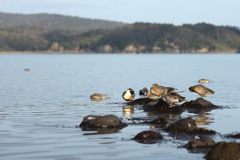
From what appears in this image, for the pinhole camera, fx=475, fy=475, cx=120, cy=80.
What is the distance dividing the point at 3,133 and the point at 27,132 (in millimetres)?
892

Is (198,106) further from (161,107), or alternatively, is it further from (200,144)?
(200,144)

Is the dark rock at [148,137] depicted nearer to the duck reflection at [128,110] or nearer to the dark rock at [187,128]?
the dark rock at [187,128]

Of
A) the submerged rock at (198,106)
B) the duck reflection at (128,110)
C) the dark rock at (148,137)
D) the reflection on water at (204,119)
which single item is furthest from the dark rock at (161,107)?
the dark rock at (148,137)

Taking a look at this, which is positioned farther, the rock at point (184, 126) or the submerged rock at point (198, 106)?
the submerged rock at point (198, 106)

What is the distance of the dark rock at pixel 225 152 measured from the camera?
41.5 feet

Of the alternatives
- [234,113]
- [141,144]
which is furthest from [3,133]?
[234,113]

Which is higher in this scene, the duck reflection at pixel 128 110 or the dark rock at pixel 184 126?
the dark rock at pixel 184 126

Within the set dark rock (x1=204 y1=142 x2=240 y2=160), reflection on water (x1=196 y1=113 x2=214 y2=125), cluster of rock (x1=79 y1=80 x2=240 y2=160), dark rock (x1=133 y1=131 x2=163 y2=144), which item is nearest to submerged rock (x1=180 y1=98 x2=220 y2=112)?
cluster of rock (x1=79 y1=80 x2=240 y2=160)

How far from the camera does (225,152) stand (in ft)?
41.9

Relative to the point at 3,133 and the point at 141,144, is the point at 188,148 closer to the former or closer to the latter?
the point at 141,144

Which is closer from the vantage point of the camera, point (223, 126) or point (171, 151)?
point (171, 151)

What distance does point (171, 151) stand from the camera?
47.1 feet

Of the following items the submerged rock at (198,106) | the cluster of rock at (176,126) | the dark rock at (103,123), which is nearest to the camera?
the cluster of rock at (176,126)

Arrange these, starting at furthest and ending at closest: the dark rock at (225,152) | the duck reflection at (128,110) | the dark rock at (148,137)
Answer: the duck reflection at (128,110), the dark rock at (148,137), the dark rock at (225,152)
